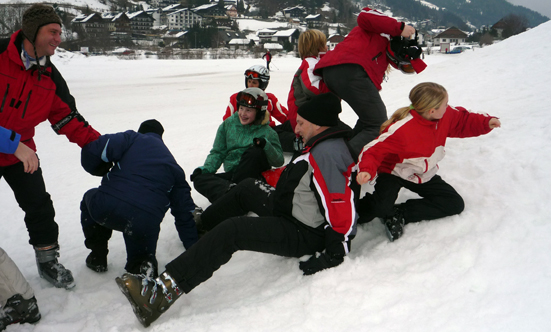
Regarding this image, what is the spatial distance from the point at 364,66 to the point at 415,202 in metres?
1.19

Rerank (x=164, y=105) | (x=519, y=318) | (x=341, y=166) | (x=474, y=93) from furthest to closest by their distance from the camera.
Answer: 1. (x=164, y=105)
2. (x=474, y=93)
3. (x=341, y=166)
4. (x=519, y=318)

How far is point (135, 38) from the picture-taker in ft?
242

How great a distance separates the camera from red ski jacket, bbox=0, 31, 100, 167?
2.52 metres

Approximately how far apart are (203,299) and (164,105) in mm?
9104

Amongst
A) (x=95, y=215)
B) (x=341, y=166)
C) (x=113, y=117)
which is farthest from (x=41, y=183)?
(x=113, y=117)

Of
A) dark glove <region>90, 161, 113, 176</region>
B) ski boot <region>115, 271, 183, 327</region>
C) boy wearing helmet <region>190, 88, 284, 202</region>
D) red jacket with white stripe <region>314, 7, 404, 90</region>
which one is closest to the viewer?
ski boot <region>115, 271, 183, 327</region>

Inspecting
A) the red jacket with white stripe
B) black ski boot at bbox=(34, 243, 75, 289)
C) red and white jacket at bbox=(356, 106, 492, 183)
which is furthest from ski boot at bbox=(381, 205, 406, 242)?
black ski boot at bbox=(34, 243, 75, 289)

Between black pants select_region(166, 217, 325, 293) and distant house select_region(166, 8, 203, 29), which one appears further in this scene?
distant house select_region(166, 8, 203, 29)

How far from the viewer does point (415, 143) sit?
9.07ft

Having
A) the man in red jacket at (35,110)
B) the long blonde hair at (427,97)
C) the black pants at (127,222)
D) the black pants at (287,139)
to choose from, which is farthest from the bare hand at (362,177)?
the black pants at (287,139)

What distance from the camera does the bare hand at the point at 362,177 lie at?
247 centimetres

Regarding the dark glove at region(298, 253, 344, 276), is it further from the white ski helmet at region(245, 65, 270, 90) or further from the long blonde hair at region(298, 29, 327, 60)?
the white ski helmet at region(245, 65, 270, 90)

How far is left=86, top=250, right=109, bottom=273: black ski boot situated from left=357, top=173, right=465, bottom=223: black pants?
6.71 feet

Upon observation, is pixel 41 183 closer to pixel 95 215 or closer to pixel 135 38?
pixel 95 215
